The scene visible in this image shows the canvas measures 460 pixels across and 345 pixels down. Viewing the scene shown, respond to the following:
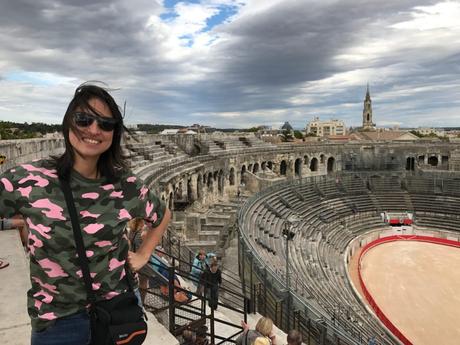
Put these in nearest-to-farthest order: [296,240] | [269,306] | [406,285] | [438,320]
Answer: [269,306] < [438,320] < [406,285] < [296,240]

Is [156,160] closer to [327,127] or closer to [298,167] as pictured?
[298,167]

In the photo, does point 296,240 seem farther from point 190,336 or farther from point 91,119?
point 91,119

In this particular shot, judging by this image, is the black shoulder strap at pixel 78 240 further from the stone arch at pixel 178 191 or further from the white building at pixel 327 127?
the white building at pixel 327 127

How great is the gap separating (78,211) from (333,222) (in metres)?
29.6

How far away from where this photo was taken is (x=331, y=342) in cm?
1107

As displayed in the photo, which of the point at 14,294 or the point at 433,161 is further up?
the point at 14,294

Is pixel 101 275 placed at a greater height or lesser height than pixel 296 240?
greater

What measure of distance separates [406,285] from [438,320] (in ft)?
13.6

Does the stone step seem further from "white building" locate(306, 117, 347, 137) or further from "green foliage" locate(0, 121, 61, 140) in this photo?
"white building" locate(306, 117, 347, 137)

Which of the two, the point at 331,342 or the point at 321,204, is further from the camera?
the point at 321,204

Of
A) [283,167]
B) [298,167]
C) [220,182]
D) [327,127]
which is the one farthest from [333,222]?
[327,127]

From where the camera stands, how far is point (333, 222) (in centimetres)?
3005

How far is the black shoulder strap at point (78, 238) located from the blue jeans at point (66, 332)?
175 millimetres

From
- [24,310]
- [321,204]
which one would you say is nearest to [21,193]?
[24,310]
